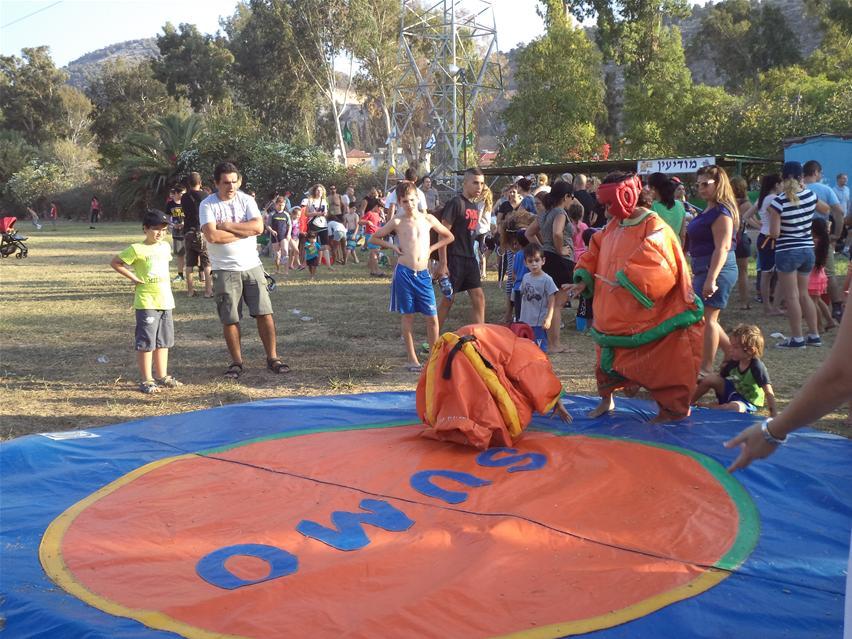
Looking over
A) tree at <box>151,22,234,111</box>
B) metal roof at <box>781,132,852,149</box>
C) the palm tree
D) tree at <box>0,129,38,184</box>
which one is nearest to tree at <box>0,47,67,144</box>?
tree at <box>151,22,234,111</box>

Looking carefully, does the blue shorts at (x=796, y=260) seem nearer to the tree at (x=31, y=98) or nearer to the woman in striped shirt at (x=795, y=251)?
the woman in striped shirt at (x=795, y=251)

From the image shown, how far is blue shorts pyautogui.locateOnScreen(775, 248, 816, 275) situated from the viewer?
23.5 feet

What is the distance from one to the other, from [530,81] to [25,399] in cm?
2762

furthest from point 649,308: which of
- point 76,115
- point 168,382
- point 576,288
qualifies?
point 76,115

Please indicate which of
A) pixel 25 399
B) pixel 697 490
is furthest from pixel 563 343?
pixel 25 399

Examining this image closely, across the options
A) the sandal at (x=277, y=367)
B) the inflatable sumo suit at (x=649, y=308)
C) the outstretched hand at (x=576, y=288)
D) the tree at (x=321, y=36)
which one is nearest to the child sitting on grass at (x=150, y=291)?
the sandal at (x=277, y=367)

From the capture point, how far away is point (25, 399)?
19.9 ft

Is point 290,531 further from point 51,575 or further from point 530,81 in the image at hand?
point 530,81

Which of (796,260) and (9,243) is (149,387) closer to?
(796,260)

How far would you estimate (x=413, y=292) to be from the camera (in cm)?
665

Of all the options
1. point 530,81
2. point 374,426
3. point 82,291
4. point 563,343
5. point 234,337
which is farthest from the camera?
point 530,81

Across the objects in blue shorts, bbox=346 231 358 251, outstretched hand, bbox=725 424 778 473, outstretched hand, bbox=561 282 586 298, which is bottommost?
outstretched hand, bbox=725 424 778 473

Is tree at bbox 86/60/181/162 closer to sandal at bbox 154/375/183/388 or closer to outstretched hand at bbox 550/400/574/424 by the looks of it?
sandal at bbox 154/375/183/388

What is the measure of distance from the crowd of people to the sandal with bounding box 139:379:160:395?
0.04ft
